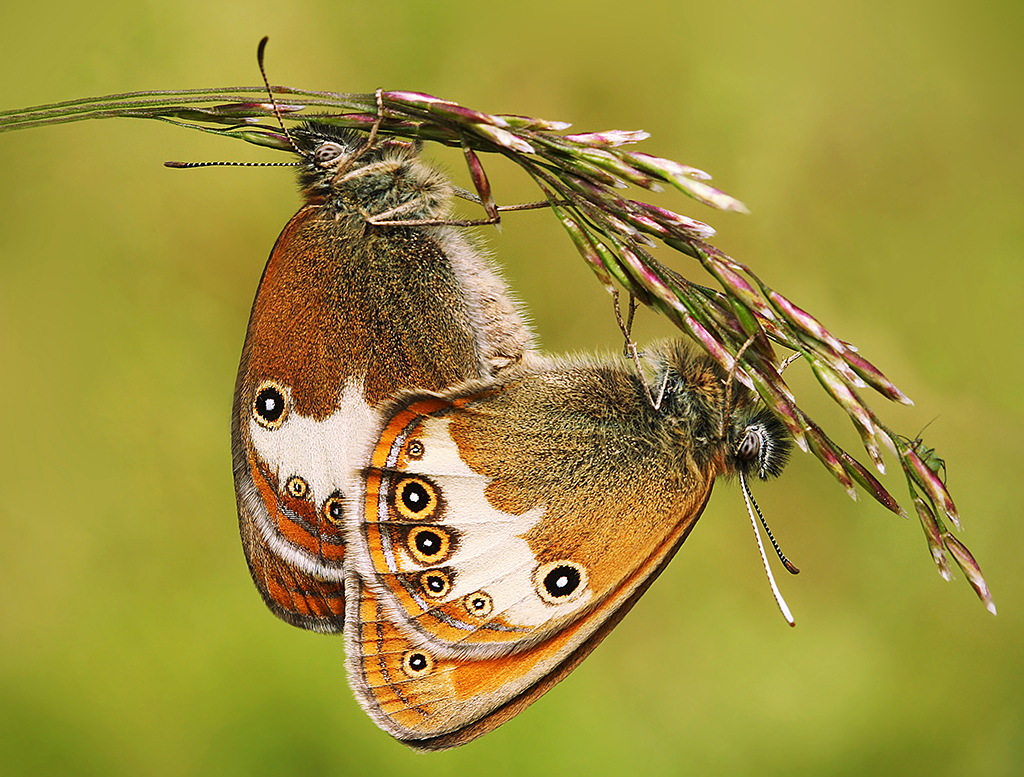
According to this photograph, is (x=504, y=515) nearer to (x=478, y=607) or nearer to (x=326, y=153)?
(x=478, y=607)

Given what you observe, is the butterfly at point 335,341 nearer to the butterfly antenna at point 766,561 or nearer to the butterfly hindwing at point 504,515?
the butterfly hindwing at point 504,515

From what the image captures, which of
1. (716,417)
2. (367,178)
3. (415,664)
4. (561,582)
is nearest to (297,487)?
(415,664)

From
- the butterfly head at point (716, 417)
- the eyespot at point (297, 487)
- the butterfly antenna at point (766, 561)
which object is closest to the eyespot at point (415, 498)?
the eyespot at point (297, 487)

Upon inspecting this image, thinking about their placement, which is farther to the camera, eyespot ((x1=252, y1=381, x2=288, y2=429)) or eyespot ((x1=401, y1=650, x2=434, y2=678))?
eyespot ((x1=252, y1=381, x2=288, y2=429))

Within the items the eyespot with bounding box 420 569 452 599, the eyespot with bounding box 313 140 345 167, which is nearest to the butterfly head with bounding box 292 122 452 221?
the eyespot with bounding box 313 140 345 167

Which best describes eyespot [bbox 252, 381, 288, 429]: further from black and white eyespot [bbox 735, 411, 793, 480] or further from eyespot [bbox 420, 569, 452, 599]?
black and white eyespot [bbox 735, 411, 793, 480]

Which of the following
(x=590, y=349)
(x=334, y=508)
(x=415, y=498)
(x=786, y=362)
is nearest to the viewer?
(x=786, y=362)

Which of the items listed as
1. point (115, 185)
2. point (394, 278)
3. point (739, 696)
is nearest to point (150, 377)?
point (115, 185)
